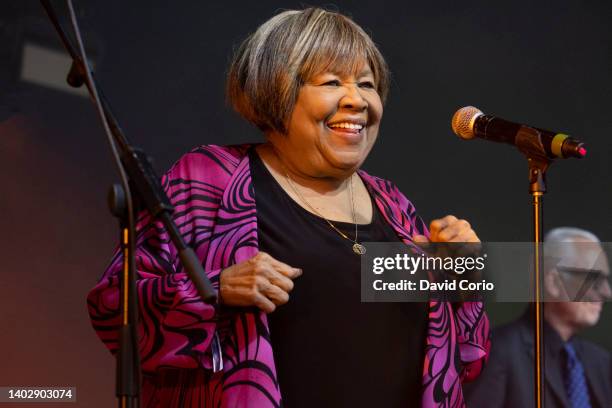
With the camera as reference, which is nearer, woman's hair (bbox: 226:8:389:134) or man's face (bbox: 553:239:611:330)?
woman's hair (bbox: 226:8:389:134)

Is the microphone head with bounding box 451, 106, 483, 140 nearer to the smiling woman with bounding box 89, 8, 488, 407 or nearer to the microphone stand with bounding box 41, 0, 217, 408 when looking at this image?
the smiling woman with bounding box 89, 8, 488, 407

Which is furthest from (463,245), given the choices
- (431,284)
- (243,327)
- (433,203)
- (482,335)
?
(433,203)

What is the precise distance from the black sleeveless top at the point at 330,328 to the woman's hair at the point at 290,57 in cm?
16

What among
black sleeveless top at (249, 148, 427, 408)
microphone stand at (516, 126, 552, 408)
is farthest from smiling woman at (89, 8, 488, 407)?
microphone stand at (516, 126, 552, 408)

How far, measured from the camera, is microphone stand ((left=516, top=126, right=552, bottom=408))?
1.69 metres

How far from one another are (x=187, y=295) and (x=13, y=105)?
1165 mm

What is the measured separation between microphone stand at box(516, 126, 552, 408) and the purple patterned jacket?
8.5 inches

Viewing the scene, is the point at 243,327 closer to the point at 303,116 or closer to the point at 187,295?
the point at 187,295

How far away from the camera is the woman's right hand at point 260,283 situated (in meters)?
1.61

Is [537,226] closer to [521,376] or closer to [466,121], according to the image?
[466,121]

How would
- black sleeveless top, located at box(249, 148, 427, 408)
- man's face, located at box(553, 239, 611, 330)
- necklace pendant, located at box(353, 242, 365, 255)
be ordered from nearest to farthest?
black sleeveless top, located at box(249, 148, 427, 408), necklace pendant, located at box(353, 242, 365, 255), man's face, located at box(553, 239, 611, 330)

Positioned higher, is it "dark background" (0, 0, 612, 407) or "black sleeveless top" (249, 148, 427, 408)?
"dark background" (0, 0, 612, 407)

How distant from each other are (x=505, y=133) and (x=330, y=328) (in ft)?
1.63

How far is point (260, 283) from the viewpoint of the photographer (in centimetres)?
160
